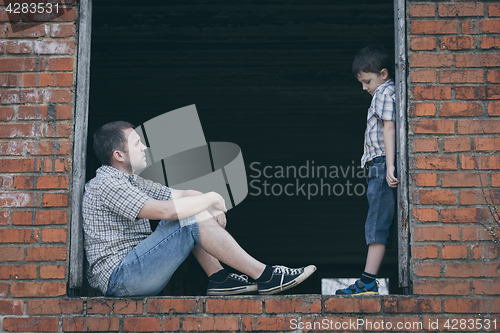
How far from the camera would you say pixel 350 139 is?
6.70 meters

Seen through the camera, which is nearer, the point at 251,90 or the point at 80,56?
the point at 80,56

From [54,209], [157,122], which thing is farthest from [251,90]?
[54,209]

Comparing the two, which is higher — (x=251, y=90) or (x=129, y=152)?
(x=251, y=90)

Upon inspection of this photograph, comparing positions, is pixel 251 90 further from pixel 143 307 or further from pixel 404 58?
pixel 143 307

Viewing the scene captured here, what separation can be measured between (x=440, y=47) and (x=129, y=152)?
6.11ft

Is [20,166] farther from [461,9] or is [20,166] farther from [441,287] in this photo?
[461,9]

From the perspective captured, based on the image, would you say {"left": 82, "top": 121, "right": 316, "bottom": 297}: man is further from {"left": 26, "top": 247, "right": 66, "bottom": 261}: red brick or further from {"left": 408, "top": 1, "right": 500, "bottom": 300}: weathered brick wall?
{"left": 408, "top": 1, "right": 500, "bottom": 300}: weathered brick wall

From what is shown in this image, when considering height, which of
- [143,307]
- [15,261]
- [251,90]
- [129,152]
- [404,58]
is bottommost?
[143,307]

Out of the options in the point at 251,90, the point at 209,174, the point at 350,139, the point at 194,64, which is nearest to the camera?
the point at 194,64

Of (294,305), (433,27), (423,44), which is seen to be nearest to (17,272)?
(294,305)

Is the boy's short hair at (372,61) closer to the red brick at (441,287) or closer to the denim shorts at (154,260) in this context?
the red brick at (441,287)

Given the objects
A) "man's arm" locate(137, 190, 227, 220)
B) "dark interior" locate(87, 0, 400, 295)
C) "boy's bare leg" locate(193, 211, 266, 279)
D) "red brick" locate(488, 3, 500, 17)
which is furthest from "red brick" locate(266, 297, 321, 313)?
"dark interior" locate(87, 0, 400, 295)

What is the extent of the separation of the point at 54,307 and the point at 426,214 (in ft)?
6.66

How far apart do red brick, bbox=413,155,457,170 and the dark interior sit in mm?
1741
